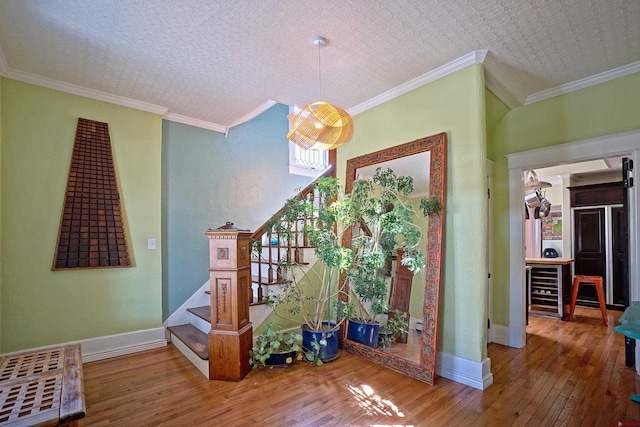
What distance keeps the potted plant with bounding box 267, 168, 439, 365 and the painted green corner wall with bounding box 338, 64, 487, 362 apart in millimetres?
270

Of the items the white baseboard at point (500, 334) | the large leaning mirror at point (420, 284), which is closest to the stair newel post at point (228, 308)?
the large leaning mirror at point (420, 284)

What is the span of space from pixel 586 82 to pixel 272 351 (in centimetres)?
394

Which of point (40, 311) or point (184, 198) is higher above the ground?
point (184, 198)

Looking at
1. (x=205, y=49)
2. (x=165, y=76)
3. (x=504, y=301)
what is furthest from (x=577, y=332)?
(x=165, y=76)

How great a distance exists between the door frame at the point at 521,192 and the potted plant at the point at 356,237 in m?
1.50

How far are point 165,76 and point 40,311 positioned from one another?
251 centimetres

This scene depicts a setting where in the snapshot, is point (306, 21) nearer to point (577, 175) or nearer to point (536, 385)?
point (536, 385)

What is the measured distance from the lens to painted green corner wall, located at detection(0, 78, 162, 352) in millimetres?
2770

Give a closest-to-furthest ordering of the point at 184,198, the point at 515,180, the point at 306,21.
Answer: the point at 306,21 → the point at 515,180 → the point at 184,198

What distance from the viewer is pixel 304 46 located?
8.16ft

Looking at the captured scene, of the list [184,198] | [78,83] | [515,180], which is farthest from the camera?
[184,198]

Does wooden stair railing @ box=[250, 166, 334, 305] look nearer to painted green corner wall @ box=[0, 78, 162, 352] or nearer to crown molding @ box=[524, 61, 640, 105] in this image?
painted green corner wall @ box=[0, 78, 162, 352]

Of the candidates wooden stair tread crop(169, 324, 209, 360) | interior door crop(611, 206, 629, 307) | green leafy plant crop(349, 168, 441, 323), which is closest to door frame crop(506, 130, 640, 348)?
green leafy plant crop(349, 168, 441, 323)

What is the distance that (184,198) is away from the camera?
3941 millimetres
